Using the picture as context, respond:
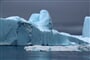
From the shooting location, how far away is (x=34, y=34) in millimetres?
7820

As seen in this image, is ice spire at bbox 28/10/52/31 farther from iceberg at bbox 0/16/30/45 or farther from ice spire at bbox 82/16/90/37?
ice spire at bbox 82/16/90/37

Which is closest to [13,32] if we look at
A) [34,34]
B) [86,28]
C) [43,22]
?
[34,34]

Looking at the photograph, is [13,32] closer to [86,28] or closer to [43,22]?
[43,22]

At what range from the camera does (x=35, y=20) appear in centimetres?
862

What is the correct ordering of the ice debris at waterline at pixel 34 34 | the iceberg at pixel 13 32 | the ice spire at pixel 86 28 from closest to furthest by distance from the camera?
the ice debris at waterline at pixel 34 34 < the iceberg at pixel 13 32 < the ice spire at pixel 86 28

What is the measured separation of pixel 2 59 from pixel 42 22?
10.7 ft

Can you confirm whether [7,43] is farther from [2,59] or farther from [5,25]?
[2,59]

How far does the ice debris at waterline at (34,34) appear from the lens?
774 centimetres

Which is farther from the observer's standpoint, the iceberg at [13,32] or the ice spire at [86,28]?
→ the ice spire at [86,28]

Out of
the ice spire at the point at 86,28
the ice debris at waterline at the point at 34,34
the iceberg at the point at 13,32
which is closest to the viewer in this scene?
the ice debris at waterline at the point at 34,34

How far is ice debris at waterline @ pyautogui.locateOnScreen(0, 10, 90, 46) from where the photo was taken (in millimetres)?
7744

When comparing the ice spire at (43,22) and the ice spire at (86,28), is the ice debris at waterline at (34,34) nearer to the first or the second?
the ice spire at (43,22)

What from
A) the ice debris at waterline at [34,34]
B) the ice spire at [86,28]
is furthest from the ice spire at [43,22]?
the ice spire at [86,28]

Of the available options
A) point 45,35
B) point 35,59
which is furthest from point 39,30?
point 35,59
